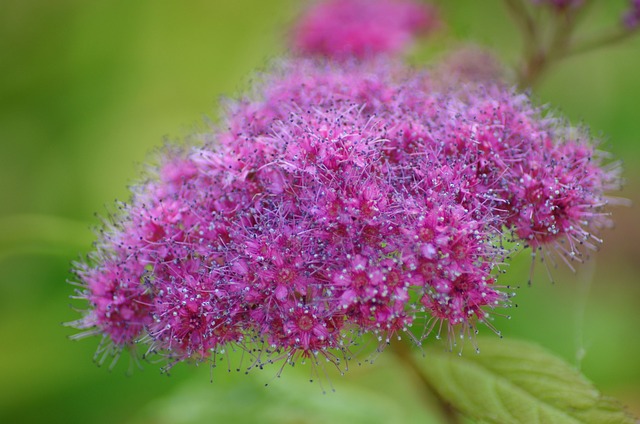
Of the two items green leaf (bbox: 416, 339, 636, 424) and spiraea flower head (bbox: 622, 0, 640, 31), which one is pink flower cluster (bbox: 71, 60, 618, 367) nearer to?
green leaf (bbox: 416, 339, 636, 424)

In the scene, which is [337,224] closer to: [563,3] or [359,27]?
[563,3]

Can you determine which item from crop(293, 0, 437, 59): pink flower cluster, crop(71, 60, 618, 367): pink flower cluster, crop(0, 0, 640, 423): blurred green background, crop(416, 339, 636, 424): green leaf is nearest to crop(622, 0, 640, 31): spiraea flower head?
crop(0, 0, 640, 423): blurred green background

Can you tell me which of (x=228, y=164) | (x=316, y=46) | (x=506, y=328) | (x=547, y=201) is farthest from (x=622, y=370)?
(x=228, y=164)

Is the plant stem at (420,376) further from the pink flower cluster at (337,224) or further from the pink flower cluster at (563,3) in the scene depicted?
the pink flower cluster at (563,3)

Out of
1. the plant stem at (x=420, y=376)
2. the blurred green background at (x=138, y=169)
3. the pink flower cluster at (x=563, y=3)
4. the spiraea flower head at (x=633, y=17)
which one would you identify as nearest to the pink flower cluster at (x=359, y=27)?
the blurred green background at (x=138, y=169)

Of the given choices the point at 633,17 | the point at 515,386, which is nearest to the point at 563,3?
the point at 633,17

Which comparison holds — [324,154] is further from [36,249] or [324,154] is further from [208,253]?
[36,249]
